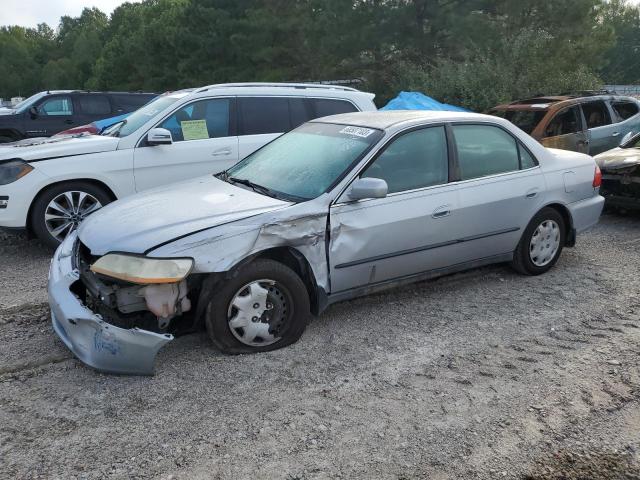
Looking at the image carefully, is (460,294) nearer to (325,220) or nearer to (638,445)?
(325,220)

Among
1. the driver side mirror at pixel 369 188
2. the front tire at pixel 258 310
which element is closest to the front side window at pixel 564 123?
the driver side mirror at pixel 369 188

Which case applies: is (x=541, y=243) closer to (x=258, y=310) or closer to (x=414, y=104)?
(x=258, y=310)

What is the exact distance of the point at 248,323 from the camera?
379cm

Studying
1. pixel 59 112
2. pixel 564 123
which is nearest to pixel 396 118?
pixel 564 123

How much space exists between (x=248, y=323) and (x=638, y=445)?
2340 mm

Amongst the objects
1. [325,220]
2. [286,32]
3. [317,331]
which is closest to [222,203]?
[325,220]

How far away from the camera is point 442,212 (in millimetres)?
4500

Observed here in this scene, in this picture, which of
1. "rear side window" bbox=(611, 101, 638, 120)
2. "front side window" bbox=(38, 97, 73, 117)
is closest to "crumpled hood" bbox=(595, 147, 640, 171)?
"rear side window" bbox=(611, 101, 638, 120)

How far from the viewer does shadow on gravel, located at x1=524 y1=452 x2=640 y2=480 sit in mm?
2766

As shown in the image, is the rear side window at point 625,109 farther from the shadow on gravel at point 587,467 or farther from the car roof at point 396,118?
the shadow on gravel at point 587,467

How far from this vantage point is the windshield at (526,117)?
916 cm

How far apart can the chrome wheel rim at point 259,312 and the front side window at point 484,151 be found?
6.20ft

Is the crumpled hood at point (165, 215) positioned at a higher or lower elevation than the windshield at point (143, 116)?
lower

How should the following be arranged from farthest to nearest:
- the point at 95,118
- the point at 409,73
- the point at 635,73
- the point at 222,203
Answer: the point at 635,73 < the point at 409,73 < the point at 95,118 < the point at 222,203
